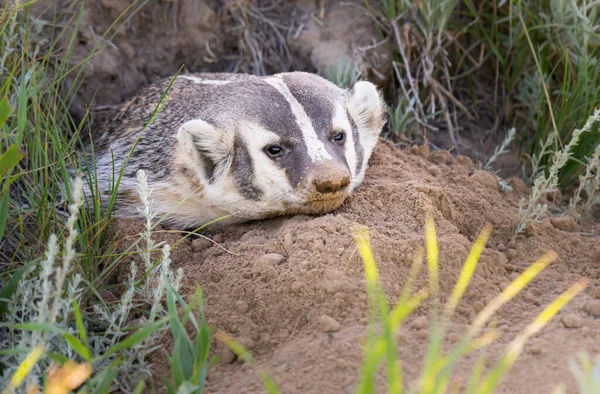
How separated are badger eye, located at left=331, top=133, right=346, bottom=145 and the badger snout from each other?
0.24 metres

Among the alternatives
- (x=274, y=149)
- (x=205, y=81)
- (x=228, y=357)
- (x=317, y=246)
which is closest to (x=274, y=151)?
(x=274, y=149)

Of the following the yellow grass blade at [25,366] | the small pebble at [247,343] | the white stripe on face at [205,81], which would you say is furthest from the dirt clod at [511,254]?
the yellow grass blade at [25,366]

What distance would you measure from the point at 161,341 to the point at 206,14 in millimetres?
2502

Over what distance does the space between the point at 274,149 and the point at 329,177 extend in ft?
1.00

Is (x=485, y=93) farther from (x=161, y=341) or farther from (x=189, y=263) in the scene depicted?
(x=161, y=341)

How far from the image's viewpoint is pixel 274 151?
2.95 meters

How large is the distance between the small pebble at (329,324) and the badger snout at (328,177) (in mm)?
644

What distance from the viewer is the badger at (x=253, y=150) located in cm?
287

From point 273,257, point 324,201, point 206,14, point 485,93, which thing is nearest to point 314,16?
point 206,14

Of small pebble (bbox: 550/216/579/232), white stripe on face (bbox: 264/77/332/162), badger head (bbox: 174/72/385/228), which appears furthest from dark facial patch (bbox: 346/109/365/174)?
small pebble (bbox: 550/216/579/232)

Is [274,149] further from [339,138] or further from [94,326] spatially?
[94,326]

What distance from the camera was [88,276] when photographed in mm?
2588

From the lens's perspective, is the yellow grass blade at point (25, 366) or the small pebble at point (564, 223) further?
the small pebble at point (564, 223)

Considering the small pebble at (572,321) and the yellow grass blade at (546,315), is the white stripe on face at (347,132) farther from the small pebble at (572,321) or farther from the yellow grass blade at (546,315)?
the small pebble at (572,321)
